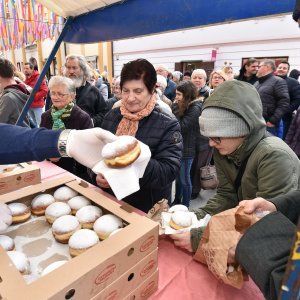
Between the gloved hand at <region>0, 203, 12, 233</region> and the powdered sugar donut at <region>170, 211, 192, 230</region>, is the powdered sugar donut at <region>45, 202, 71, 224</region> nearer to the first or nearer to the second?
the gloved hand at <region>0, 203, 12, 233</region>

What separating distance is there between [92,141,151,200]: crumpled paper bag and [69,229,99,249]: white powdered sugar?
0.15m

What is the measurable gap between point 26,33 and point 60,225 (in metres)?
6.85

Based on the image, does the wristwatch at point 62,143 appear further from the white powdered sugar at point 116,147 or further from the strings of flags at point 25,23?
the strings of flags at point 25,23

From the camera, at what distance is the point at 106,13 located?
6.56 feet

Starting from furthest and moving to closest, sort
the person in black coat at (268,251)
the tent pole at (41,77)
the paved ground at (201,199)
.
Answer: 1. the paved ground at (201,199)
2. the tent pole at (41,77)
3. the person in black coat at (268,251)

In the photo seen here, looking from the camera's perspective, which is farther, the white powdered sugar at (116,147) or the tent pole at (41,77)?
the tent pole at (41,77)

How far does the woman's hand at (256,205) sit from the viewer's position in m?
0.74

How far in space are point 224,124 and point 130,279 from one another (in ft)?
2.32

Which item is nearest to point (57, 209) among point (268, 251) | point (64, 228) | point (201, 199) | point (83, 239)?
point (64, 228)

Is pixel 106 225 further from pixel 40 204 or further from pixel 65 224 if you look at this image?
pixel 40 204

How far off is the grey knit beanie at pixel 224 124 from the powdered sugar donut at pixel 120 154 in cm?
40

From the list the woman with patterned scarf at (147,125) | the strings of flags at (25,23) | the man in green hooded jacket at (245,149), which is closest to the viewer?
the man in green hooded jacket at (245,149)

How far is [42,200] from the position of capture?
38.8 inches

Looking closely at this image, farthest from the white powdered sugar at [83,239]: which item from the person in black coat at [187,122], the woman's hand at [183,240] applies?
the person in black coat at [187,122]
